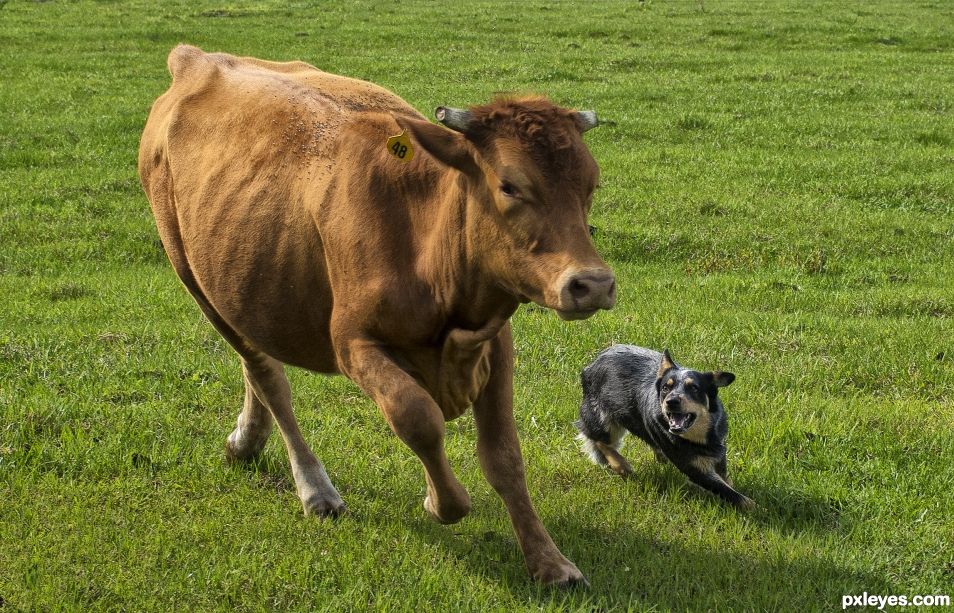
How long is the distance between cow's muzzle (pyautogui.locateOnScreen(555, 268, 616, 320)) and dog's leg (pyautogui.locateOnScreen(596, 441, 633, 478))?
2.72 m

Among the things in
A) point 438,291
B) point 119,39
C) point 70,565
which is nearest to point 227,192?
point 438,291

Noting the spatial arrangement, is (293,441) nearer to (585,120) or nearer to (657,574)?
(657,574)

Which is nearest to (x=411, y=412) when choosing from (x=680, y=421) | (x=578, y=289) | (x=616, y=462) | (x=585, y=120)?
(x=578, y=289)

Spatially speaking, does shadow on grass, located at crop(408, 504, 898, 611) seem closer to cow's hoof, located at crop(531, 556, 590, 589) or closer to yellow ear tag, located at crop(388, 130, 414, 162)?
cow's hoof, located at crop(531, 556, 590, 589)

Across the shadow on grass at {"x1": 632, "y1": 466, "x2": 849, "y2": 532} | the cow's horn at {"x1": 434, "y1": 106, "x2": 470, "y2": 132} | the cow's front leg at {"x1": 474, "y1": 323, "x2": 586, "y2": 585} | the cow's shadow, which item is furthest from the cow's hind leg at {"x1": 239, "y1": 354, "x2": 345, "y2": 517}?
the cow's horn at {"x1": 434, "y1": 106, "x2": 470, "y2": 132}

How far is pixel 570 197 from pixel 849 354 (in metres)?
5.07

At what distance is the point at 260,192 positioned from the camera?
19.0 feet

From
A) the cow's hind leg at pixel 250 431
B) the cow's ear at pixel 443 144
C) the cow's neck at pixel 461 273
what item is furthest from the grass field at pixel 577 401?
the cow's ear at pixel 443 144

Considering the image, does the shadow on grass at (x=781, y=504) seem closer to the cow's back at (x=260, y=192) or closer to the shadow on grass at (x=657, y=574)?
the shadow on grass at (x=657, y=574)

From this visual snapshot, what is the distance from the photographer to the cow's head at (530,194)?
4.34m

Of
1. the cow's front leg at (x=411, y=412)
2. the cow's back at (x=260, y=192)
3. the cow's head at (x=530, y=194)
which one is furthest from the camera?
the cow's back at (x=260, y=192)

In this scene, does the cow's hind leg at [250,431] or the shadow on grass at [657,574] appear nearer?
the shadow on grass at [657,574]

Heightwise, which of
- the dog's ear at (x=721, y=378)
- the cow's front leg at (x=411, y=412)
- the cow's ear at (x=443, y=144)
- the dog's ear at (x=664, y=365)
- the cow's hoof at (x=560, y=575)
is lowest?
Answer: the cow's hoof at (x=560, y=575)

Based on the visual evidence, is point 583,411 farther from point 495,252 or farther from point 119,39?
point 119,39
